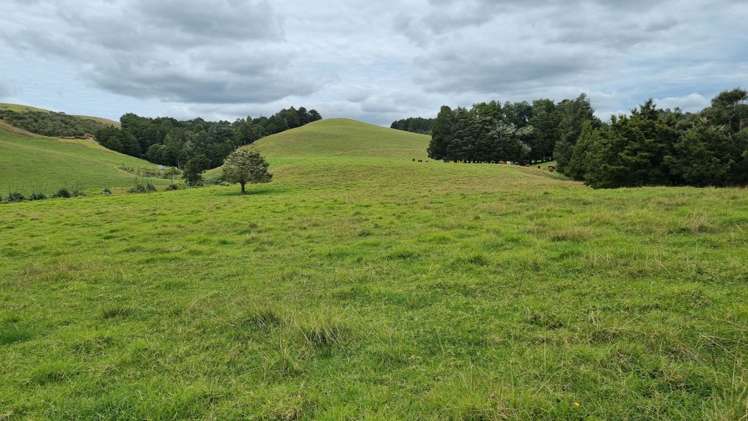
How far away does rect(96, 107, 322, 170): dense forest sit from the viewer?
10662 centimetres

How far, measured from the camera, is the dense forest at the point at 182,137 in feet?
350

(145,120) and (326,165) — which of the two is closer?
(326,165)

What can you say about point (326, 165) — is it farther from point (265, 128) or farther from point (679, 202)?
point (265, 128)

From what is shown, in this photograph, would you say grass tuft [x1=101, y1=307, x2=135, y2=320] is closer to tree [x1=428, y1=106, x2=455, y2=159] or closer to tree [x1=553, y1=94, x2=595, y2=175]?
tree [x1=553, y1=94, x2=595, y2=175]

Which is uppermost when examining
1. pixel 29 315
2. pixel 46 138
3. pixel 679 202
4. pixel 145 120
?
pixel 145 120

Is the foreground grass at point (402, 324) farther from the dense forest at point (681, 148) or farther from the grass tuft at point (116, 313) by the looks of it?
the dense forest at point (681, 148)

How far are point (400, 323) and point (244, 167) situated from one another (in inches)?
1297

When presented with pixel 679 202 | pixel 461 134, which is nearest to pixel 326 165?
pixel 461 134

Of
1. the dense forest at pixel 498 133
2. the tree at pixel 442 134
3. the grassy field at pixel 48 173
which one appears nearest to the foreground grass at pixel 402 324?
the grassy field at pixel 48 173

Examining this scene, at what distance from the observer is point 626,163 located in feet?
137

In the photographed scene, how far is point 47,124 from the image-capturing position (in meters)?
115

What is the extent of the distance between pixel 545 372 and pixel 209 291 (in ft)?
23.8

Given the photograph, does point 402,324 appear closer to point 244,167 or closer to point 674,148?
point 244,167

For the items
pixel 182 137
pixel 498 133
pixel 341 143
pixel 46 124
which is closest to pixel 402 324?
pixel 498 133
